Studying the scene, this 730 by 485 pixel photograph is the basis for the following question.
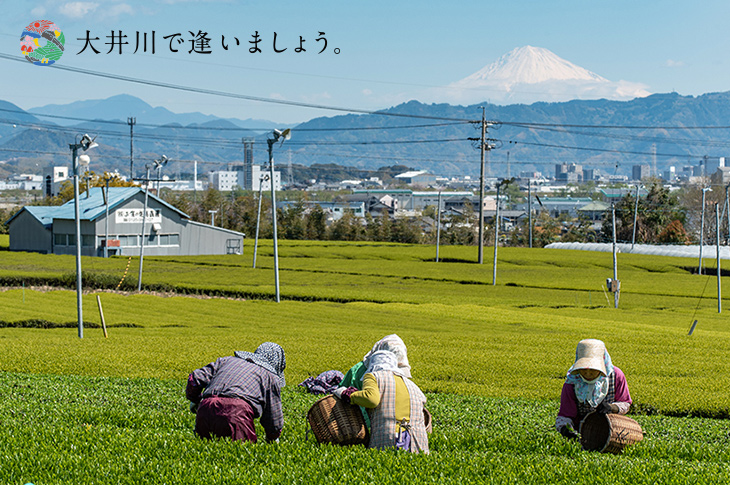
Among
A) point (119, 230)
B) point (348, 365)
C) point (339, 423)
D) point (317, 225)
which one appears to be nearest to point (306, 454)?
point (339, 423)

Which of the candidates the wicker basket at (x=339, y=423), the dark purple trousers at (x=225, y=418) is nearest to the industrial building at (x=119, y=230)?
the dark purple trousers at (x=225, y=418)

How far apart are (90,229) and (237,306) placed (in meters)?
45.6

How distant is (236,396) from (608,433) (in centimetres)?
501

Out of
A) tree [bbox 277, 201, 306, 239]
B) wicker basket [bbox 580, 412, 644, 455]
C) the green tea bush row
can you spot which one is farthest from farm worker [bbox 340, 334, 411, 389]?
tree [bbox 277, 201, 306, 239]

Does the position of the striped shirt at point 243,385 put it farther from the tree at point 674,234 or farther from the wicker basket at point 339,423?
the tree at point 674,234

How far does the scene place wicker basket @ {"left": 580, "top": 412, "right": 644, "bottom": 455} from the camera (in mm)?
10055

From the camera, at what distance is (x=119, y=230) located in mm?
82938

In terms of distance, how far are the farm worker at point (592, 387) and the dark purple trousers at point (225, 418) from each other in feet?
14.0

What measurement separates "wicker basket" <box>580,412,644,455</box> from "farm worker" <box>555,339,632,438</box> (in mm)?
124

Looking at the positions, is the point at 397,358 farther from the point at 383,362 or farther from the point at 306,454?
the point at 306,454

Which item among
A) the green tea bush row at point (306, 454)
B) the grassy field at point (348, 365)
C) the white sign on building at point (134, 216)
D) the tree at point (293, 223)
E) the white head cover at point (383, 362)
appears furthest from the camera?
the tree at point (293, 223)

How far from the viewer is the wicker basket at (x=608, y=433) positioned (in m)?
10.1

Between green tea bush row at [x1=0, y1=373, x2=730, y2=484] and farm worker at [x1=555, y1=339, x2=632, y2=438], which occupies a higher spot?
farm worker at [x1=555, y1=339, x2=632, y2=438]

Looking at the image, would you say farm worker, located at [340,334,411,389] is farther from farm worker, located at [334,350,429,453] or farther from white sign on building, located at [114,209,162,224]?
white sign on building, located at [114,209,162,224]
